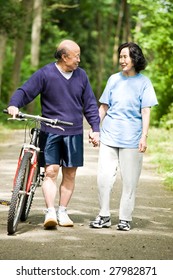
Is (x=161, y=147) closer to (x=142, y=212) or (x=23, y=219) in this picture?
(x=142, y=212)

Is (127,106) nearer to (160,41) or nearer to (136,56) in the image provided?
(136,56)

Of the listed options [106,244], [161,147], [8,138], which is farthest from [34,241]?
[8,138]

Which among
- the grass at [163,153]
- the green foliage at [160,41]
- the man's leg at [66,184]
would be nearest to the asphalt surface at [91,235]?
the man's leg at [66,184]

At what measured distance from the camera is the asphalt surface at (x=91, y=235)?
7.71 meters

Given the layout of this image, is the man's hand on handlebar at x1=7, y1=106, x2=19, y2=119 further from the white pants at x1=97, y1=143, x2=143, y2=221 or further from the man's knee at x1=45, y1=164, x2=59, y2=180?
the white pants at x1=97, y1=143, x2=143, y2=221

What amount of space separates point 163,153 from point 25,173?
989 centimetres

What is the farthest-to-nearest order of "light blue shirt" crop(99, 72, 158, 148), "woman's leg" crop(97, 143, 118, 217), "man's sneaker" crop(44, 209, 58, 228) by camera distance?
"woman's leg" crop(97, 143, 118, 217), "light blue shirt" crop(99, 72, 158, 148), "man's sneaker" crop(44, 209, 58, 228)

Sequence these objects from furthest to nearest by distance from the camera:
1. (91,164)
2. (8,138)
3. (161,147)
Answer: (8,138) < (161,147) < (91,164)

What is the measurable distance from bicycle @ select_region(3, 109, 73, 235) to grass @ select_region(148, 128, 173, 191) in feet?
15.3

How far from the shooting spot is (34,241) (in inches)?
324

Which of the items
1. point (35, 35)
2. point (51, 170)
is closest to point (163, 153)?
point (51, 170)

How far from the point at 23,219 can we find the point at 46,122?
1.31m

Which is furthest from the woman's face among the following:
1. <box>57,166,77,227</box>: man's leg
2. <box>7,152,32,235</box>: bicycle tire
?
<box>7,152,32,235</box>: bicycle tire

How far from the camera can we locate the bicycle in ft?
27.6
